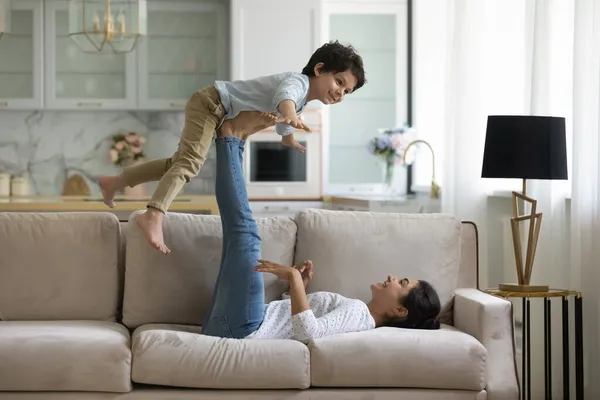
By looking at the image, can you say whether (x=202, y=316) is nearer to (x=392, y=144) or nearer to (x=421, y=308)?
(x=421, y=308)

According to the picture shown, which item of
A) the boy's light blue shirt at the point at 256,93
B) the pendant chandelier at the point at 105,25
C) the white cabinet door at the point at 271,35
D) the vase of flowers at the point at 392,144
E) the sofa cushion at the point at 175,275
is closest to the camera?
the boy's light blue shirt at the point at 256,93

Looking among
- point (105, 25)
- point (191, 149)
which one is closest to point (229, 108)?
point (191, 149)

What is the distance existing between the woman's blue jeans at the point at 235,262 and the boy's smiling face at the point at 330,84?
0.36m

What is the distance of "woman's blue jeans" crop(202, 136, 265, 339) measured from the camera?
319 centimetres

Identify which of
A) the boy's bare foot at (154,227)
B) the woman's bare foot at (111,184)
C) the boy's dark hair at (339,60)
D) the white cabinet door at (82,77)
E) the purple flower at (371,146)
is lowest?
the boy's bare foot at (154,227)

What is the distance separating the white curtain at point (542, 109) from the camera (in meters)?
3.76

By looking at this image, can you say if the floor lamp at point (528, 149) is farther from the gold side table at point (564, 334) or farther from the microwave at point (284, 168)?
the microwave at point (284, 168)

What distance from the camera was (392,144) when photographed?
21.0 feet

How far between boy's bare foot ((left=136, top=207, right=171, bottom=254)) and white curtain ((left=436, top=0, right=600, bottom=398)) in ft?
5.53

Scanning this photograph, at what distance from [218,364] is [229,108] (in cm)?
93

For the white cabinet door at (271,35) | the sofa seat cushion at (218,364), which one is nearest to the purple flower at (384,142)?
the white cabinet door at (271,35)

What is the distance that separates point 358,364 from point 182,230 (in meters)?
0.89

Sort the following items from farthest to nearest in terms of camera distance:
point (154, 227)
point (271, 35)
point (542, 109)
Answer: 1. point (271, 35)
2. point (542, 109)
3. point (154, 227)

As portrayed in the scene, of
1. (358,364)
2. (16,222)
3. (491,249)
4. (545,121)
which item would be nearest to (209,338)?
(358,364)
